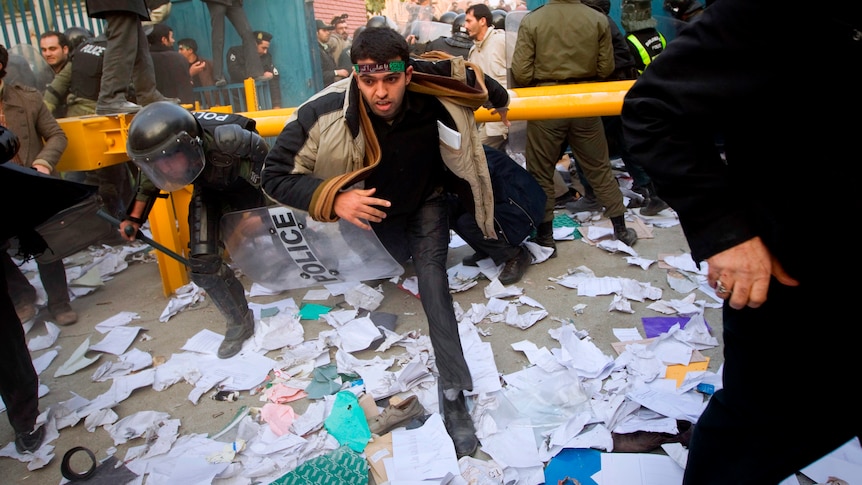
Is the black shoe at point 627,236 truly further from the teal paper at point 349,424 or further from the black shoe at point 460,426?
the teal paper at point 349,424

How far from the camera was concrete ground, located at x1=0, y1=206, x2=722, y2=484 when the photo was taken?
3043 millimetres

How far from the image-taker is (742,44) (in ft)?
3.86

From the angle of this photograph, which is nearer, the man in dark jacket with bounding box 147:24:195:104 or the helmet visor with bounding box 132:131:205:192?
the helmet visor with bounding box 132:131:205:192

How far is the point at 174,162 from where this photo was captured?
3.26 meters

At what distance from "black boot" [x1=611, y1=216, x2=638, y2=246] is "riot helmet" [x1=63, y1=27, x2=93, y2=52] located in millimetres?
6073

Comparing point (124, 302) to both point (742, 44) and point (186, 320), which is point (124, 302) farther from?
point (742, 44)

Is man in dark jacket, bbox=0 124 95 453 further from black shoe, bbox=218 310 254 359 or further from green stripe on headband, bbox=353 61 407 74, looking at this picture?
green stripe on headband, bbox=353 61 407 74

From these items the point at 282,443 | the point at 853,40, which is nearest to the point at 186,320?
the point at 282,443

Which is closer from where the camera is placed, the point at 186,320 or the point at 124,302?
the point at 186,320

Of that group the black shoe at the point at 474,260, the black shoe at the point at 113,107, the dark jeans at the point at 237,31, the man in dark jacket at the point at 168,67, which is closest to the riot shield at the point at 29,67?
the man in dark jacket at the point at 168,67

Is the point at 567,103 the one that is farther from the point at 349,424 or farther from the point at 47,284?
the point at 47,284

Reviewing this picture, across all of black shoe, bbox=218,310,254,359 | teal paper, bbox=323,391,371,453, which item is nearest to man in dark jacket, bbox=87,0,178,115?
black shoe, bbox=218,310,254,359

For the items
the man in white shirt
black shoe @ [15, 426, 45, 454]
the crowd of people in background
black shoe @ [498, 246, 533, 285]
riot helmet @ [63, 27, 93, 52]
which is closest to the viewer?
the crowd of people in background

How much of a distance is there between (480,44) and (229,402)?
180 inches
